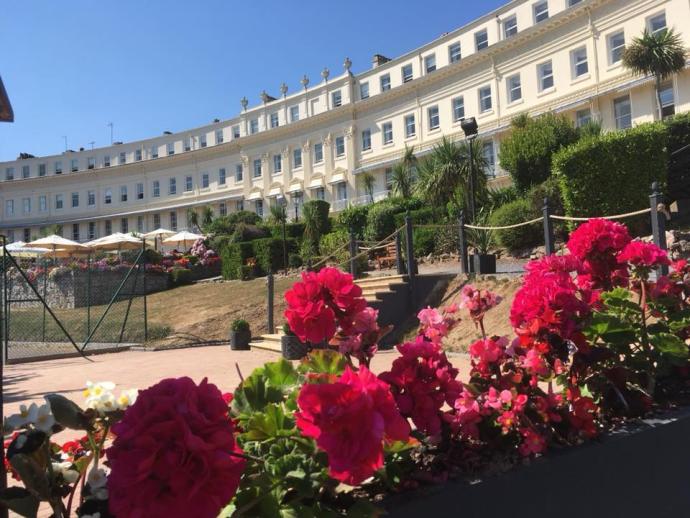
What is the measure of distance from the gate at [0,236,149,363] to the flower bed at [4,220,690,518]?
13.7ft

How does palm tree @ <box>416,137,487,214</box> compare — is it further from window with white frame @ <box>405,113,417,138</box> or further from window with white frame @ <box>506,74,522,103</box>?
window with white frame @ <box>405,113,417,138</box>

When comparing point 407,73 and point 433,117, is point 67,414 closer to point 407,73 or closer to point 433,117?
point 433,117

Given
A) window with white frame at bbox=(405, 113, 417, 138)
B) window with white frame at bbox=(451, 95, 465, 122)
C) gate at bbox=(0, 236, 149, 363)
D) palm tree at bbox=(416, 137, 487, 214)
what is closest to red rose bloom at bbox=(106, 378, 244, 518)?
gate at bbox=(0, 236, 149, 363)

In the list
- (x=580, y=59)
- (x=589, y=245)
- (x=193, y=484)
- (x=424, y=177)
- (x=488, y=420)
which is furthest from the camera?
(x=580, y=59)

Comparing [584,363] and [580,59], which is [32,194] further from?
[584,363]

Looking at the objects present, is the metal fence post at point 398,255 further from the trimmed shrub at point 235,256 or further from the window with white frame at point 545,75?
the window with white frame at point 545,75

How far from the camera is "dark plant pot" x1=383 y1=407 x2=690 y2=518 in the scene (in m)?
1.74

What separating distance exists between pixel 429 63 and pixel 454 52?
2413 mm

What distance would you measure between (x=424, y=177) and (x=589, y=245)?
68.1 ft

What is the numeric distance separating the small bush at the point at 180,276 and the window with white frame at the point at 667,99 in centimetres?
2562

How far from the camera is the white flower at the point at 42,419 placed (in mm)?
1476

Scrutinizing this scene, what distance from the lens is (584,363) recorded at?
2.38 m

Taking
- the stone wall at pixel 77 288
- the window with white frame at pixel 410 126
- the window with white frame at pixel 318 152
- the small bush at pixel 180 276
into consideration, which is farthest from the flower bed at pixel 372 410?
the window with white frame at pixel 318 152

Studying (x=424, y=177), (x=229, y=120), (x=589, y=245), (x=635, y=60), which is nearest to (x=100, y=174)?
(x=229, y=120)
